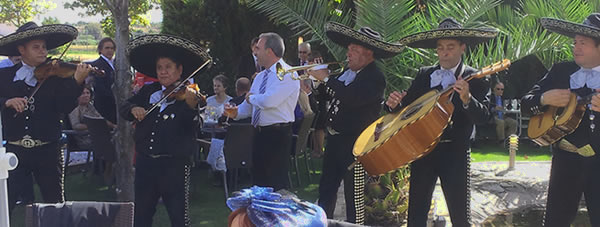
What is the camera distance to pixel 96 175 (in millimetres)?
7633

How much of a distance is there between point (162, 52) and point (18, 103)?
45.9 inches

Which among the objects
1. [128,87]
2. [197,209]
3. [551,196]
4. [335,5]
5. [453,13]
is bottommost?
[197,209]

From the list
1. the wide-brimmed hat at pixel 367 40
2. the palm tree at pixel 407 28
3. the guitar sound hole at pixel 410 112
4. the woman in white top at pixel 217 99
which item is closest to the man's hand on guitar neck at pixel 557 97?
the guitar sound hole at pixel 410 112

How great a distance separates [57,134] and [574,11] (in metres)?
5.07

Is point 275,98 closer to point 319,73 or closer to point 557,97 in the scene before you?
point 319,73

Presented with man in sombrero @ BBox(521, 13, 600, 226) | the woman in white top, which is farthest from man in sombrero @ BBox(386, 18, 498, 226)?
the woman in white top

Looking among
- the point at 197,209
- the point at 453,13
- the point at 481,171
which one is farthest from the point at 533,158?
the point at 197,209

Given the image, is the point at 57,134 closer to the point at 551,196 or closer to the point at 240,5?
the point at 551,196

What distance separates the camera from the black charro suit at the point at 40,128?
4.38m

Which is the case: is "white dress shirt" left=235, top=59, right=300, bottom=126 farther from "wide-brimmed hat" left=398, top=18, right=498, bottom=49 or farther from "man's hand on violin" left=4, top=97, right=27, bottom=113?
"man's hand on violin" left=4, top=97, right=27, bottom=113

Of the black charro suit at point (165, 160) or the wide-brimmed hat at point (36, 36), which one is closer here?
the black charro suit at point (165, 160)

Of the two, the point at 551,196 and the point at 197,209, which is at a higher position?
the point at 551,196

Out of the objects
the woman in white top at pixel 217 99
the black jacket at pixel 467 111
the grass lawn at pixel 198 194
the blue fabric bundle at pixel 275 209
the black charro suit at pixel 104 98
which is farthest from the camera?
the woman in white top at pixel 217 99

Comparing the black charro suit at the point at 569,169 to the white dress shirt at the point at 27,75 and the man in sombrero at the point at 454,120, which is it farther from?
the white dress shirt at the point at 27,75
